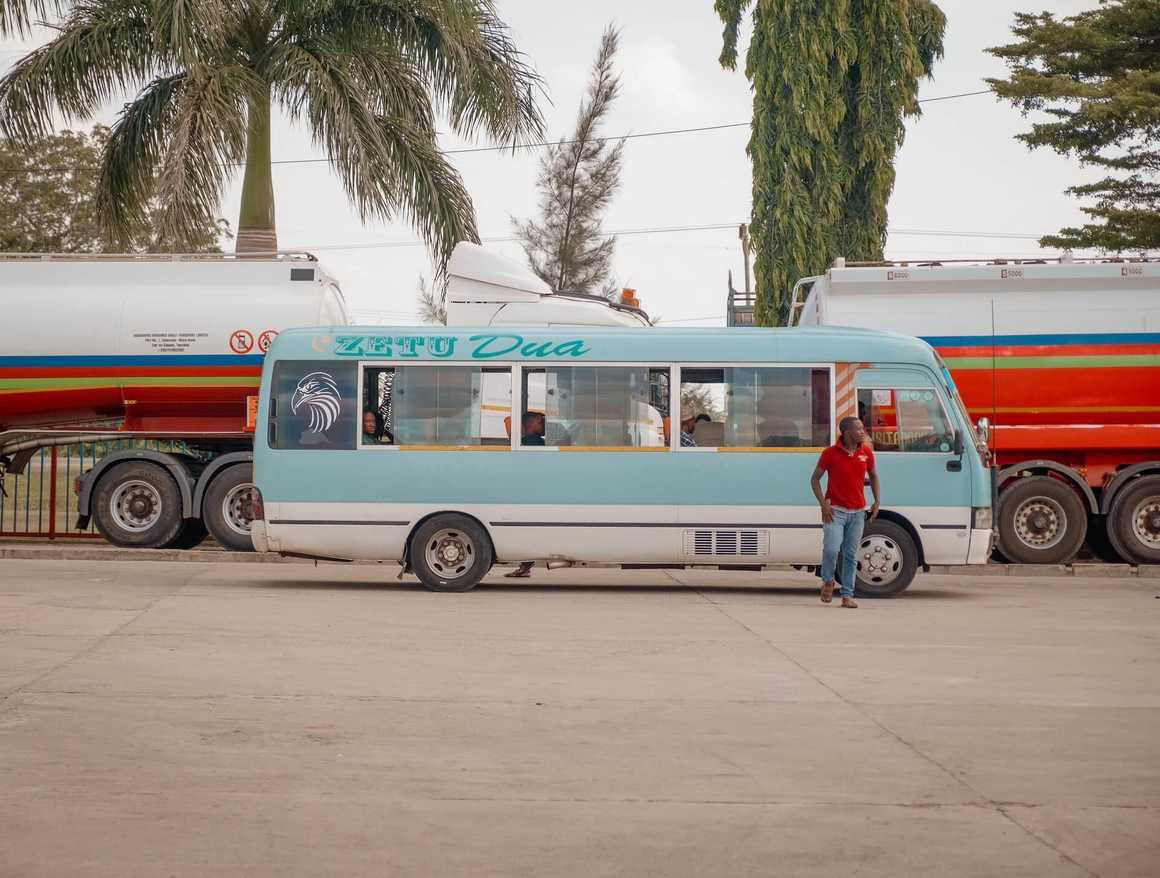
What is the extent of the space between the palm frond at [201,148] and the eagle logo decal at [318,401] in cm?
601

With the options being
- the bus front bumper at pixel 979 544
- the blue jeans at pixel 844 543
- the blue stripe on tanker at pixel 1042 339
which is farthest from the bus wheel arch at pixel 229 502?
the bus front bumper at pixel 979 544

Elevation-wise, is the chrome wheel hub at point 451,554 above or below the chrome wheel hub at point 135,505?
below

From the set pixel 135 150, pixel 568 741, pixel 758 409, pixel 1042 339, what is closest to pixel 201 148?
pixel 135 150

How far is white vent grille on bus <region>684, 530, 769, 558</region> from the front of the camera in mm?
15047

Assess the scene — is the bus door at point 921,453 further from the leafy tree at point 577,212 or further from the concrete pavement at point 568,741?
the leafy tree at point 577,212

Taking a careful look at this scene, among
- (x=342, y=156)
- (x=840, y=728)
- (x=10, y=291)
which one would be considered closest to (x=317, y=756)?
(x=840, y=728)

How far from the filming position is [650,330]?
15461 millimetres

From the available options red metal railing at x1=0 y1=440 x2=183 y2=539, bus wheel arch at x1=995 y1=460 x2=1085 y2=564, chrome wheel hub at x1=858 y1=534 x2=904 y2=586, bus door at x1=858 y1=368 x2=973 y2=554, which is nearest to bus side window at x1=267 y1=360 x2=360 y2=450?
red metal railing at x1=0 y1=440 x2=183 y2=539

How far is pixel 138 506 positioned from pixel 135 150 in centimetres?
647

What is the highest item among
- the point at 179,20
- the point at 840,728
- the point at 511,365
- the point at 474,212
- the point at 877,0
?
the point at 877,0

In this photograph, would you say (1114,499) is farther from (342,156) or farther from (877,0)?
(877,0)

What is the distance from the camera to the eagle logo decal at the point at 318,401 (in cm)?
1531

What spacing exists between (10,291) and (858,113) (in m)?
17.6

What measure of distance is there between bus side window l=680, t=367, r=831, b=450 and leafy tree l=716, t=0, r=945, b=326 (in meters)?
15.4
